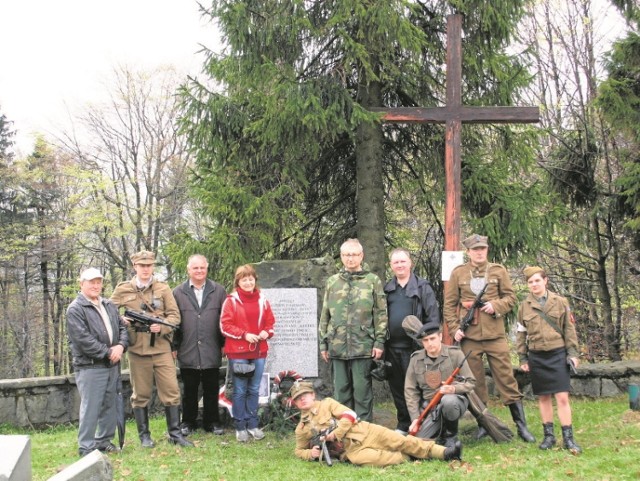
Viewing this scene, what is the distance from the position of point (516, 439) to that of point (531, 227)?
3.44 m

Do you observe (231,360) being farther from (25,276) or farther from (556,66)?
(25,276)

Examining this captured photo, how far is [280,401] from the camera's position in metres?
6.74

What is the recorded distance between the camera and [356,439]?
4.93m

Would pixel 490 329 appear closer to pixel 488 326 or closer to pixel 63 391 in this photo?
pixel 488 326

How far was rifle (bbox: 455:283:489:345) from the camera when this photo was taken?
577 centimetres

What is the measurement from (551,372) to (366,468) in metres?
1.87

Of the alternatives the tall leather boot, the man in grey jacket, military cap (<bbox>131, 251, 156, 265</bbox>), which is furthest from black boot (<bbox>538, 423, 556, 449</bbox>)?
military cap (<bbox>131, 251, 156, 265</bbox>)

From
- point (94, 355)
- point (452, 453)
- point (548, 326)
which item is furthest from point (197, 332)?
point (548, 326)

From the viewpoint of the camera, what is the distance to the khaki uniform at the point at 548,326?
5305mm

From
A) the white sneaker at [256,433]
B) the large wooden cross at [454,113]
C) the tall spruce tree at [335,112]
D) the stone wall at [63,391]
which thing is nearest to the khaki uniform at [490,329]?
the large wooden cross at [454,113]

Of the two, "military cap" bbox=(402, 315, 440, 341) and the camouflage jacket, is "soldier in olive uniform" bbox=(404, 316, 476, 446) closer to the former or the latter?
"military cap" bbox=(402, 315, 440, 341)

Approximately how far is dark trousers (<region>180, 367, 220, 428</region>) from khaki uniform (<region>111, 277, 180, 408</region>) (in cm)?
50

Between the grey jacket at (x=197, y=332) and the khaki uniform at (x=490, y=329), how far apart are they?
2421 millimetres

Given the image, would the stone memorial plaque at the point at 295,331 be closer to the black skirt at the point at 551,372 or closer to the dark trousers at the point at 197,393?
the dark trousers at the point at 197,393
